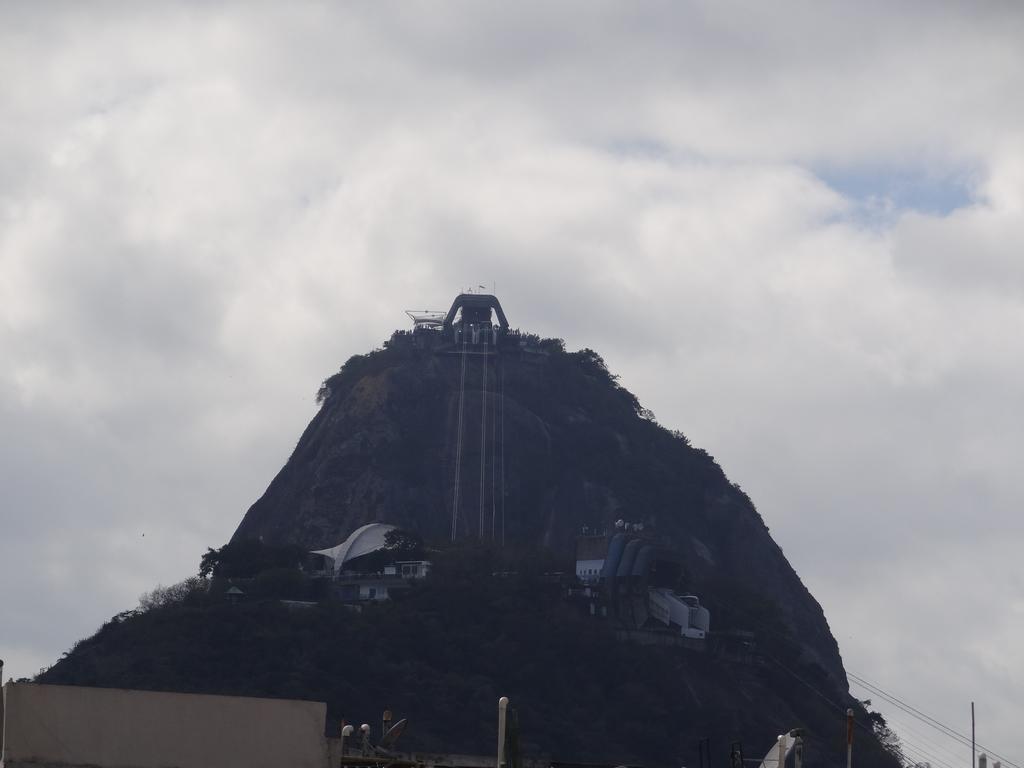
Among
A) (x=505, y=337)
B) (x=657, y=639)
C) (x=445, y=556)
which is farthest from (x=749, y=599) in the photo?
(x=505, y=337)

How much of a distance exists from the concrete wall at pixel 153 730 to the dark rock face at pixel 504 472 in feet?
462

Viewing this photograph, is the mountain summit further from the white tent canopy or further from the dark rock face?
the white tent canopy

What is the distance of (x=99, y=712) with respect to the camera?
30422 millimetres

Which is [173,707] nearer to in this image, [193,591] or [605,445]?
[193,591]

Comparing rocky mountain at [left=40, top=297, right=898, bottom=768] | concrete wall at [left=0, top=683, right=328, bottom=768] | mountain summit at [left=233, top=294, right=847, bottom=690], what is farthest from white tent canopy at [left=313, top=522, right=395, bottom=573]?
concrete wall at [left=0, top=683, right=328, bottom=768]

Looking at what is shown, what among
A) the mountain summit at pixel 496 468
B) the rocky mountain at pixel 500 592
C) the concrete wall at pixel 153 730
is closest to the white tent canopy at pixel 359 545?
the rocky mountain at pixel 500 592

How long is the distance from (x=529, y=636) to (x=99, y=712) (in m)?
123

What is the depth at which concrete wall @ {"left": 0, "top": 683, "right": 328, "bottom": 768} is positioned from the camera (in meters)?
29.8

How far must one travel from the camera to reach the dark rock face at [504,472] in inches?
6988

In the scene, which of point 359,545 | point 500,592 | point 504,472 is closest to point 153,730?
point 500,592

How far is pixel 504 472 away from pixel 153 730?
152 metres

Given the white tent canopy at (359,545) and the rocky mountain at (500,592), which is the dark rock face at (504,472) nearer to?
the rocky mountain at (500,592)

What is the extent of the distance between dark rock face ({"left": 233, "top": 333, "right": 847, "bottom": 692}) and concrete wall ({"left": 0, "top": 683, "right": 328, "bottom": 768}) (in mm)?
140717

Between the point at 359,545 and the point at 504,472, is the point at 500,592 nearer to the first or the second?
the point at 359,545
